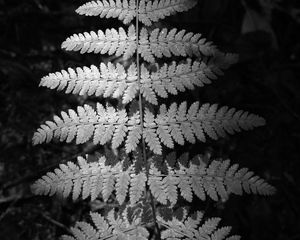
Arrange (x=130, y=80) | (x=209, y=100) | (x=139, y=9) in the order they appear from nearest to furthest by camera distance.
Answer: (x=130, y=80) < (x=139, y=9) < (x=209, y=100)

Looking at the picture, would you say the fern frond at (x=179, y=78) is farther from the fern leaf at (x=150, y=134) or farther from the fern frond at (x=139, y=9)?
the fern frond at (x=139, y=9)

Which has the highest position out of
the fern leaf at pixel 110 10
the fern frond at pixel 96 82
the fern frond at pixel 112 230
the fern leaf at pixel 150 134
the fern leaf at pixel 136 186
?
the fern leaf at pixel 110 10

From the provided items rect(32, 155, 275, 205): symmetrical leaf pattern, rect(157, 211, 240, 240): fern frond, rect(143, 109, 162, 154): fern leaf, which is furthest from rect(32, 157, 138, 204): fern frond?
rect(157, 211, 240, 240): fern frond

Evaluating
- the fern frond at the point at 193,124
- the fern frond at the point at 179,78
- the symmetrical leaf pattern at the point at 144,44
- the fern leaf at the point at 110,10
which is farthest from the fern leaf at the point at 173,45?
the fern frond at the point at 193,124

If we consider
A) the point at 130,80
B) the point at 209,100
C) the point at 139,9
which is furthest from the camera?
the point at 209,100

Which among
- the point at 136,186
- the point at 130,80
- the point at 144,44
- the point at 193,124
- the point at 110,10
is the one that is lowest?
the point at 136,186

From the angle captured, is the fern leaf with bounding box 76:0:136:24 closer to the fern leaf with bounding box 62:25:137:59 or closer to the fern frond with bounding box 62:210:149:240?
the fern leaf with bounding box 62:25:137:59

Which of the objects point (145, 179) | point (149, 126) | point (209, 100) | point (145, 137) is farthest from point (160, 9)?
point (145, 179)

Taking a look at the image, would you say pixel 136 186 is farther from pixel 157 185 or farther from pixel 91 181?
pixel 91 181
